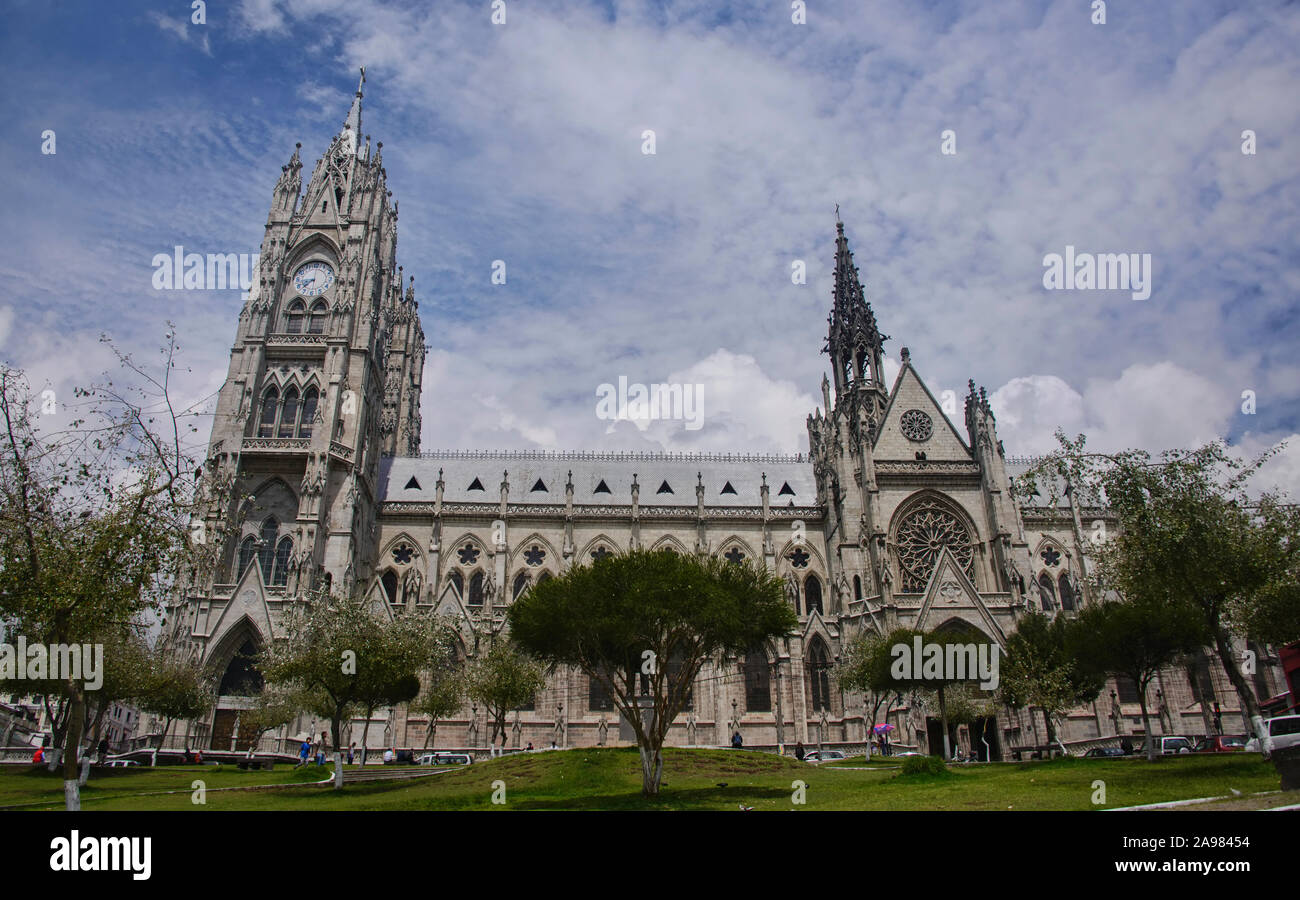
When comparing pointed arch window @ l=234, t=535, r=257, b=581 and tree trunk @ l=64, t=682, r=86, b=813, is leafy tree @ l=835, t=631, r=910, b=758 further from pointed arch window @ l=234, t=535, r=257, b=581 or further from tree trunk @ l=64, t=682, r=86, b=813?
pointed arch window @ l=234, t=535, r=257, b=581

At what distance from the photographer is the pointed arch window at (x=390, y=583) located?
4909 cm

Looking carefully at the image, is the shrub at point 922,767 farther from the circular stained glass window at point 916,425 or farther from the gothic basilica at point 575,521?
the circular stained glass window at point 916,425

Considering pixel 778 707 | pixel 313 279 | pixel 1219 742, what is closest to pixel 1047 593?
pixel 1219 742

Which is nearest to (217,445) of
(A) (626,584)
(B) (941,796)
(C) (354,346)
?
(C) (354,346)

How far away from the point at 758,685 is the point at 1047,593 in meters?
18.9

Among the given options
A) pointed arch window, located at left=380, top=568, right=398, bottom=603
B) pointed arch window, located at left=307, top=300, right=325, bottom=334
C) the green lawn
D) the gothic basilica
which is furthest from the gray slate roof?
the green lawn

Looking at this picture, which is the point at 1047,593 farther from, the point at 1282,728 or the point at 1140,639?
the point at 1282,728

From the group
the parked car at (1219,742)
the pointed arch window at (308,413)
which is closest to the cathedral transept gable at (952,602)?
the parked car at (1219,742)

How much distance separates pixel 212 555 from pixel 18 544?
407 centimetres

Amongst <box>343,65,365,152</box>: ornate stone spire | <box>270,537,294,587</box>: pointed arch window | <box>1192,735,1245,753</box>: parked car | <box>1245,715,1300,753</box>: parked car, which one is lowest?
<box>1192,735,1245,753</box>: parked car

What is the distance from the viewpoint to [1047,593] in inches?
1898

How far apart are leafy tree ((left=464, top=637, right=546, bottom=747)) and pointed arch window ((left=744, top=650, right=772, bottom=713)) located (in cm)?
1421

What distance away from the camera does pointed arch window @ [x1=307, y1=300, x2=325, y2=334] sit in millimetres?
49875

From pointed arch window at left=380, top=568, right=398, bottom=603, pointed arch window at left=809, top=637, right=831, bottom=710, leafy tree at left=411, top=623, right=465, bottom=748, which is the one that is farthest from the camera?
pointed arch window at left=380, top=568, right=398, bottom=603
